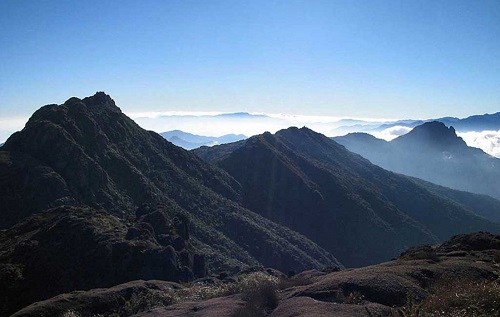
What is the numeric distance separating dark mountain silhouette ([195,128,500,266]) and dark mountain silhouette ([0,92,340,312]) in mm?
10775

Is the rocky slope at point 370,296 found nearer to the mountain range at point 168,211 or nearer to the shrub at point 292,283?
the shrub at point 292,283

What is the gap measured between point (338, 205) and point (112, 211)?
57.3 m

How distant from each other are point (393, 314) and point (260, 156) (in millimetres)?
93329

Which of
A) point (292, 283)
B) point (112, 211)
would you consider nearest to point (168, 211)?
point (112, 211)

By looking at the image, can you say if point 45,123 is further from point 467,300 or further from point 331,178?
point 331,178

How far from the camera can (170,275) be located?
28.3m

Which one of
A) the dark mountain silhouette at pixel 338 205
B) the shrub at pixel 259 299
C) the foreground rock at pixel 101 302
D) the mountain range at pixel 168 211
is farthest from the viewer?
the dark mountain silhouette at pixel 338 205

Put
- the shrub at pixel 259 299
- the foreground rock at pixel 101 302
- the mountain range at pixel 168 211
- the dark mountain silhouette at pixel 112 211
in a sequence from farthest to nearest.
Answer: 1. the dark mountain silhouette at pixel 112 211
2. the mountain range at pixel 168 211
3. the foreground rock at pixel 101 302
4. the shrub at pixel 259 299

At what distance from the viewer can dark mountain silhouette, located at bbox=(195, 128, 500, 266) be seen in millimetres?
88312

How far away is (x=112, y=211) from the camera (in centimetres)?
5219

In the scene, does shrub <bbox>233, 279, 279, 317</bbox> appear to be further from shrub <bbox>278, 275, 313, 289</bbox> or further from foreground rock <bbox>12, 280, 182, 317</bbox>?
foreground rock <bbox>12, 280, 182, 317</bbox>

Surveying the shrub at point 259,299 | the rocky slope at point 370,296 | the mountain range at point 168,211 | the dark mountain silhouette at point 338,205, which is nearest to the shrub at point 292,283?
the rocky slope at point 370,296

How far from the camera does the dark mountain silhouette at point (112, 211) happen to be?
1146 inches

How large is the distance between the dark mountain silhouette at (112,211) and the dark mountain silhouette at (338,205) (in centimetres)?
1077
